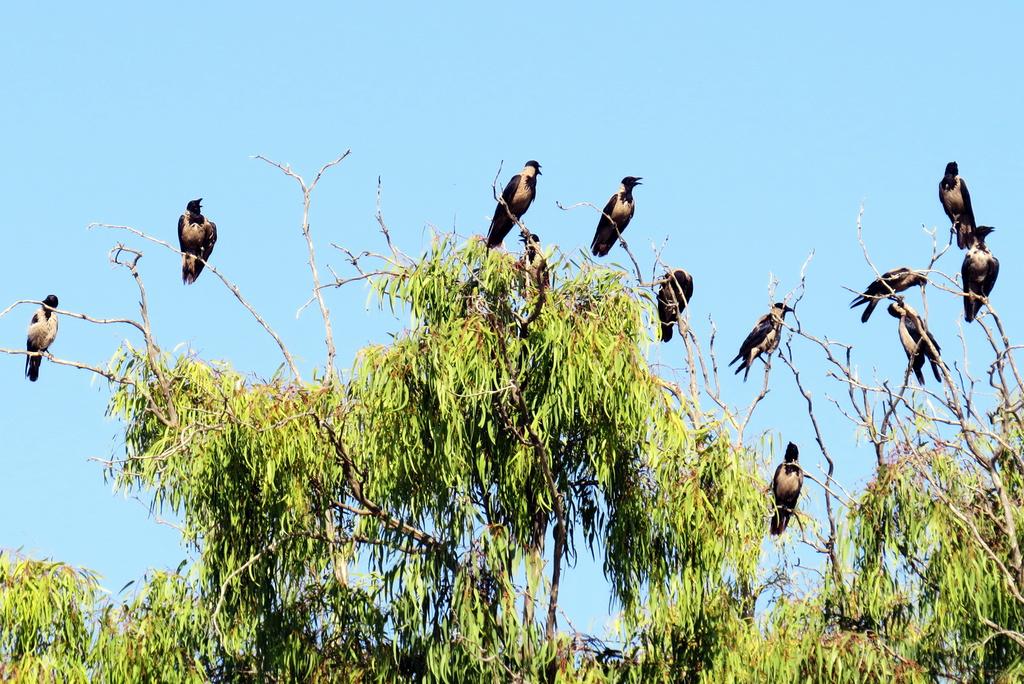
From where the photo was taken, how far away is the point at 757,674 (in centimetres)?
808

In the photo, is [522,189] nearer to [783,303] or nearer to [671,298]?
[671,298]

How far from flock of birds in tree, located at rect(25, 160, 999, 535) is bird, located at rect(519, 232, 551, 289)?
113 cm

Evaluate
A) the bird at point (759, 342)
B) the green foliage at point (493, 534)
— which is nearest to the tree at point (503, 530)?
the green foliage at point (493, 534)

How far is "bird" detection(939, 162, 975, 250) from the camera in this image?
40.0 ft

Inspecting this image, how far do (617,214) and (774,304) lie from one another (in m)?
2.95

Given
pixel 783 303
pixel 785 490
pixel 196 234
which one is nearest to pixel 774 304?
pixel 783 303

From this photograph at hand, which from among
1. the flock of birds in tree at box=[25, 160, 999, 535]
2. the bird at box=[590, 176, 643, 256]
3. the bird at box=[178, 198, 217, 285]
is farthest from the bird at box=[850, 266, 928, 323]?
the bird at box=[178, 198, 217, 285]

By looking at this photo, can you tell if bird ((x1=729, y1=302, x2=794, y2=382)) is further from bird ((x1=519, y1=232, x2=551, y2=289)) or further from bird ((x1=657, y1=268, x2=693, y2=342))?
bird ((x1=519, y1=232, x2=551, y2=289))

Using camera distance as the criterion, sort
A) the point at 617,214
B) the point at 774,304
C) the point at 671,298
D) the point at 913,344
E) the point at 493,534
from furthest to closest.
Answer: the point at 617,214, the point at 671,298, the point at 913,344, the point at 774,304, the point at 493,534

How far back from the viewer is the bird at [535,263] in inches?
329

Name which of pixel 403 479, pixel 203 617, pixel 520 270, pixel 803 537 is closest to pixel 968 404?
pixel 803 537

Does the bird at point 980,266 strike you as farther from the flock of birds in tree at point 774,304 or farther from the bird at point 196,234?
the bird at point 196,234

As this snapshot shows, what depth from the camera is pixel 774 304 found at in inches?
389

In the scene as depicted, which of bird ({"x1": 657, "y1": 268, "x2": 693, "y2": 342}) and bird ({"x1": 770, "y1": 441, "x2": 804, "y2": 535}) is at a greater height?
bird ({"x1": 657, "y1": 268, "x2": 693, "y2": 342})
